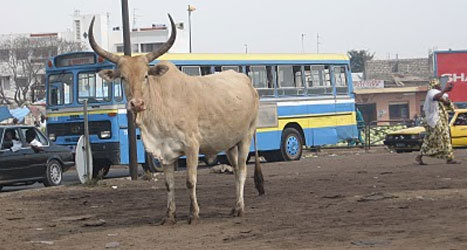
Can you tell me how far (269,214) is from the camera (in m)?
12.7

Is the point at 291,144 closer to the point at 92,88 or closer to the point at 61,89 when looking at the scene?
the point at 92,88

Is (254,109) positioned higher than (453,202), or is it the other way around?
(254,109)

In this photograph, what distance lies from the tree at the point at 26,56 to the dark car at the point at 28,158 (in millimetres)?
56998

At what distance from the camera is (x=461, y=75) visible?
48906 mm

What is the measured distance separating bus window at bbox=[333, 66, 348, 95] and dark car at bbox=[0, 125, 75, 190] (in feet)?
34.8

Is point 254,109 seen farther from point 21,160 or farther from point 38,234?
point 21,160

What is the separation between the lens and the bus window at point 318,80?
29.0 metres

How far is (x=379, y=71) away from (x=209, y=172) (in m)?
75.2

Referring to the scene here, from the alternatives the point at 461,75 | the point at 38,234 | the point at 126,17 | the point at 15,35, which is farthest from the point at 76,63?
the point at 15,35

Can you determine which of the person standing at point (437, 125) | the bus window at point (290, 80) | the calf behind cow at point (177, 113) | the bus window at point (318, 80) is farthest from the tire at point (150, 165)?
the calf behind cow at point (177, 113)

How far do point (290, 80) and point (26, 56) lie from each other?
5481 centimetres

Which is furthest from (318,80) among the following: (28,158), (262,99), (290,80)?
(28,158)

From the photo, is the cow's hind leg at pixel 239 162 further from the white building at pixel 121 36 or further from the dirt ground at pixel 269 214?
the white building at pixel 121 36

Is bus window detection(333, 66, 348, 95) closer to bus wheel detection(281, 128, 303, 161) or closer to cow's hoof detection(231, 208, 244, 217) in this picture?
bus wheel detection(281, 128, 303, 161)
